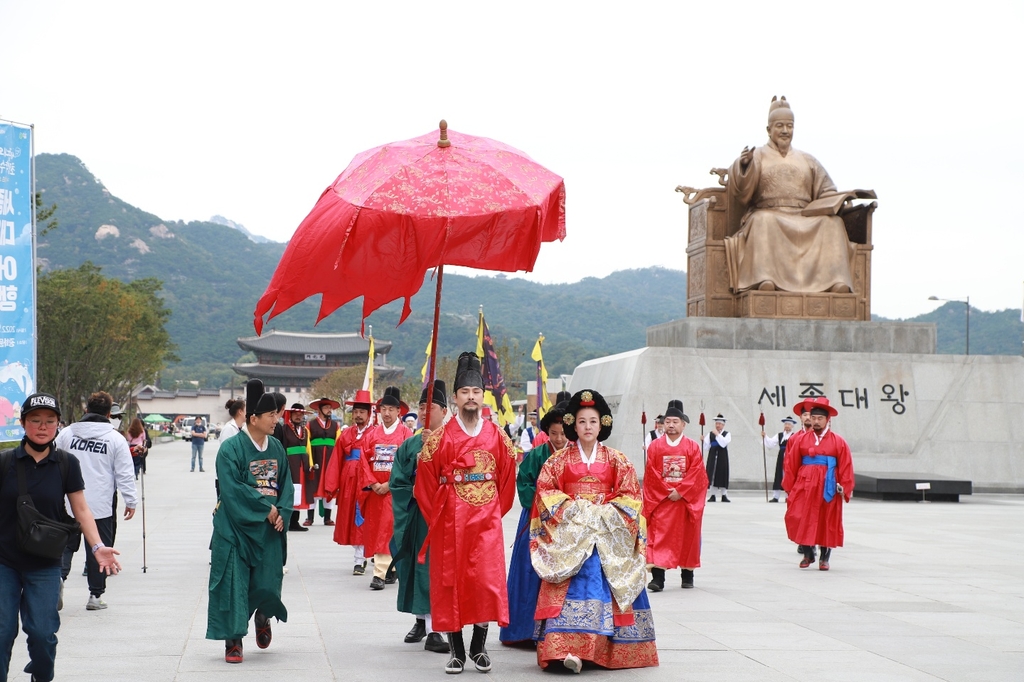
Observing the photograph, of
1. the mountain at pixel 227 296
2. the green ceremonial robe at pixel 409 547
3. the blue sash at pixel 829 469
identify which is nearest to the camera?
the green ceremonial robe at pixel 409 547

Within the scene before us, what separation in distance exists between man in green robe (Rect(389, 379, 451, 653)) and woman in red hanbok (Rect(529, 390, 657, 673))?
698mm

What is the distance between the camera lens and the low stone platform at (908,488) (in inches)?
734

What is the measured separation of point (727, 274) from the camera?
2047 centimetres

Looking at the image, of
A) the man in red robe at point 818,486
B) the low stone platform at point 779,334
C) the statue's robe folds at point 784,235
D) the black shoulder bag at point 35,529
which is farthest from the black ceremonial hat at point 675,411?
the statue's robe folds at point 784,235

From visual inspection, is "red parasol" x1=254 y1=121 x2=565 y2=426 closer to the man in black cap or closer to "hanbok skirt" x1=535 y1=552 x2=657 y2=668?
"hanbok skirt" x1=535 y1=552 x2=657 y2=668

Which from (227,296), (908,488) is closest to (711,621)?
(908,488)

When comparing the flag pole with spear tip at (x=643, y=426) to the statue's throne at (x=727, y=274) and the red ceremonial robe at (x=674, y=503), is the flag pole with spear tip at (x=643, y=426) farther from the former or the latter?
the red ceremonial robe at (x=674, y=503)

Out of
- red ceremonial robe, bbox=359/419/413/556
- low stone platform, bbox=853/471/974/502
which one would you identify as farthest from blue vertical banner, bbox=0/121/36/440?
low stone platform, bbox=853/471/974/502

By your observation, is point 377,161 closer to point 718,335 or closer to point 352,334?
point 718,335

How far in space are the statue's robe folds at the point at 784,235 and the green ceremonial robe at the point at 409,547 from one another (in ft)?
46.0

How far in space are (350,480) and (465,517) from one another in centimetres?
519

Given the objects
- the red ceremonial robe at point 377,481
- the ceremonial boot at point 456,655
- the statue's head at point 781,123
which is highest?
the statue's head at point 781,123

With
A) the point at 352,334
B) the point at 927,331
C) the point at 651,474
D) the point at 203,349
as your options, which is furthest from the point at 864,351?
the point at 203,349

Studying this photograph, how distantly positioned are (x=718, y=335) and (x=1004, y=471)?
5.58 m
